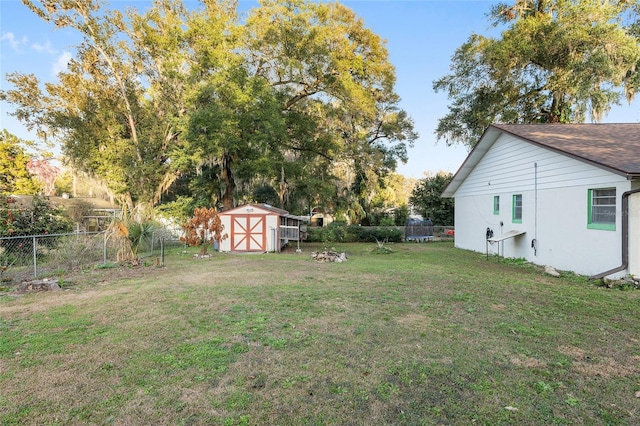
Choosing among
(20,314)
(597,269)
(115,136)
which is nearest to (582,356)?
(597,269)

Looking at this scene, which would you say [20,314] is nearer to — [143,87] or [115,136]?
[115,136]

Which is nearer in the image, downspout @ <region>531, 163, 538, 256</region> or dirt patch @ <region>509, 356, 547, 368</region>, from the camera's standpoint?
dirt patch @ <region>509, 356, 547, 368</region>

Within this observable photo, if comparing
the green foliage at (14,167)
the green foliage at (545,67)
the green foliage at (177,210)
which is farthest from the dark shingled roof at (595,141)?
the green foliage at (14,167)

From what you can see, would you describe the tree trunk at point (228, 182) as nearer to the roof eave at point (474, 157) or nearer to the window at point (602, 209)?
the roof eave at point (474, 157)

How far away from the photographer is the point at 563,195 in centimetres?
948

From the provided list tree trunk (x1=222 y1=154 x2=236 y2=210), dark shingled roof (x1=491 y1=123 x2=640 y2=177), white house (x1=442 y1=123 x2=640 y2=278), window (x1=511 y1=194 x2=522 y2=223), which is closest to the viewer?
white house (x1=442 y1=123 x2=640 y2=278)

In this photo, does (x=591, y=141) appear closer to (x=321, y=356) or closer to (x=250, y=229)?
(x=321, y=356)

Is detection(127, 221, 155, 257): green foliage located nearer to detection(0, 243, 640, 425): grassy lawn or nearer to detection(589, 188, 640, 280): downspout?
detection(0, 243, 640, 425): grassy lawn

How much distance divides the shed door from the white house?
966cm

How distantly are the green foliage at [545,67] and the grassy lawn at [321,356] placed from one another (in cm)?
1470

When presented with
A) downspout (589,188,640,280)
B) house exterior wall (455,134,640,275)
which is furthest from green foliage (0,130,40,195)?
downspout (589,188,640,280)

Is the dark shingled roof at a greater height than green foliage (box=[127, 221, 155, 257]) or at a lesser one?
greater

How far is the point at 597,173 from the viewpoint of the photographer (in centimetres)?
830

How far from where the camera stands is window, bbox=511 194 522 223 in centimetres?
1191
